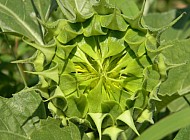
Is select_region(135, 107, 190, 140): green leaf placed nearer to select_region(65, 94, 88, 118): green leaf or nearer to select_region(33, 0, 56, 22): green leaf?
select_region(65, 94, 88, 118): green leaf

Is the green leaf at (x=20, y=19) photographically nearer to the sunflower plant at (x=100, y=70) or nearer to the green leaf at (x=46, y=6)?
the green leaf at (x=46, y=6)

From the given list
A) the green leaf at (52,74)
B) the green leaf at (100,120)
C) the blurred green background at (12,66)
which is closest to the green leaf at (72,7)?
the green leaf at (52,74)

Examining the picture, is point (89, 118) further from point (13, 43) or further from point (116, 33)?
point (13, 43)

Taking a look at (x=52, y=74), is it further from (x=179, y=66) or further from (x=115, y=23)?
(x=179, y=66)

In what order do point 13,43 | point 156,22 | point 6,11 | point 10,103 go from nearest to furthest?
point 10,103 → point 6,11 → point 156,22 → point 13,43

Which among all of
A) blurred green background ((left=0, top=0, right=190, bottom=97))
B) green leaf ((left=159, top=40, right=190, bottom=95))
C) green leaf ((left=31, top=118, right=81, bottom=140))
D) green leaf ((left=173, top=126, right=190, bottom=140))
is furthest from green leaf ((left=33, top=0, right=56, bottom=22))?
green leaf ((left=173, top=126, right=190, bottom=140))

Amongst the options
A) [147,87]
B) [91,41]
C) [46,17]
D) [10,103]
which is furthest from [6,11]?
[147,87]

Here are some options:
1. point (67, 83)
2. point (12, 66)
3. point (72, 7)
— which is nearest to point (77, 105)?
point (67, 83)
